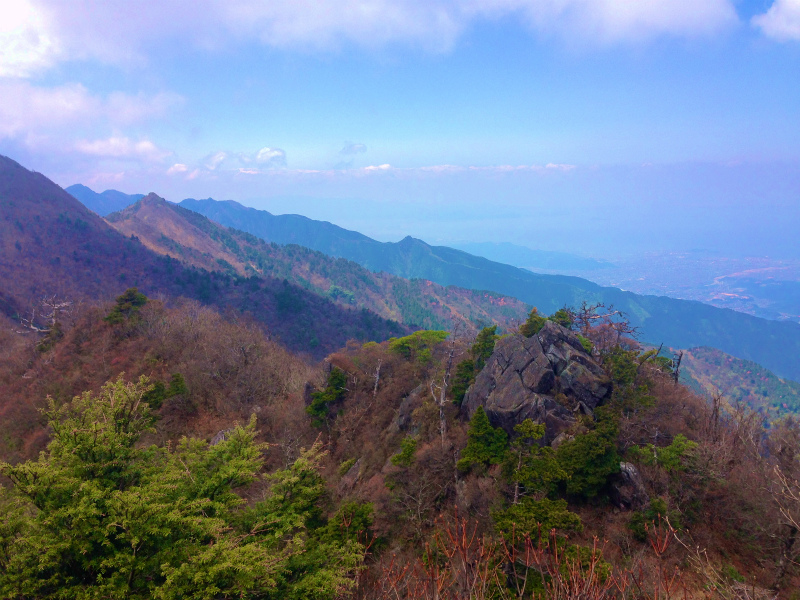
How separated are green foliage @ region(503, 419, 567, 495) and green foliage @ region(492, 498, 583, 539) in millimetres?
2130

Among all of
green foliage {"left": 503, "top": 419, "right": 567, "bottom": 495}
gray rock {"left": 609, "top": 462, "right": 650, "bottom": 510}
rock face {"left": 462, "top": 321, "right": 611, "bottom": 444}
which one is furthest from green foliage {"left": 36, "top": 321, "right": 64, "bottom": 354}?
gray rock {"left": 609, "top": 462, "right": 650, "bottom": 510}

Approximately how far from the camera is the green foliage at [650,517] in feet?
53.2

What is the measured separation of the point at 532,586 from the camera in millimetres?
11961

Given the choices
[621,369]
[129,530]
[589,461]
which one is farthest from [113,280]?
[589,461]

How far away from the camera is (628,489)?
703 inches

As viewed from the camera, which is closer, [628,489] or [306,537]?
[306,537]

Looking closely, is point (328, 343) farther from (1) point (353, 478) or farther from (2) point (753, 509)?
(2) point (753, 509)

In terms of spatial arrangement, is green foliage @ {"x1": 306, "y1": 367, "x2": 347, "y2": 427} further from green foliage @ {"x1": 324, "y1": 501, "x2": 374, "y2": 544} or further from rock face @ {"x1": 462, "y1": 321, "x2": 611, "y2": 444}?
green foliage @ {"x1": 324, "y1": 501, "x2": 374, "y2": 544}

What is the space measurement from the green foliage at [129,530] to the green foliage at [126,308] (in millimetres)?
35669

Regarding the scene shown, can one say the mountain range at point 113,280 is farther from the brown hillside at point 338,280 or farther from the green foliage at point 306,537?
the green foliage at point 306,537

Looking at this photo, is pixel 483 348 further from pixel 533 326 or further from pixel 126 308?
pixel 126 308

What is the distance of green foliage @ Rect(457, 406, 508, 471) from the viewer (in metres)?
20.7

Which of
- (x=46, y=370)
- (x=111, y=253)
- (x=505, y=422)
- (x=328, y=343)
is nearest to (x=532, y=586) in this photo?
(x=505, y=422)

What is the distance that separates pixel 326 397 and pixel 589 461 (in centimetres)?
2054
